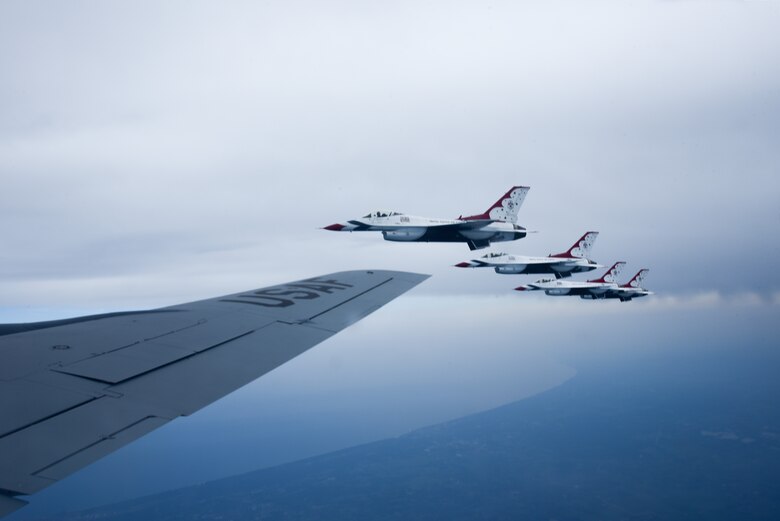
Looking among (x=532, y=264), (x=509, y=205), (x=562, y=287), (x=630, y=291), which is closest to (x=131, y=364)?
(x=509, y=205)

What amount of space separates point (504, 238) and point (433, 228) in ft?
19.9

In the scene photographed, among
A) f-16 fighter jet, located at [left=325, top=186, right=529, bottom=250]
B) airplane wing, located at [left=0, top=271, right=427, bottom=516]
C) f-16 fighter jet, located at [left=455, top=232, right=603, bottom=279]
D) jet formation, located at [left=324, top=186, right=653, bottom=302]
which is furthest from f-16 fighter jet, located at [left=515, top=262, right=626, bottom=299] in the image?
airplane wing, located at [left=0, top=271, right=427, bottom=516]

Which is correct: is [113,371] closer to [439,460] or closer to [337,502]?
[337,502]

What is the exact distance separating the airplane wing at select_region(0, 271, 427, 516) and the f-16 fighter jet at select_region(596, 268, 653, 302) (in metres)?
55.2

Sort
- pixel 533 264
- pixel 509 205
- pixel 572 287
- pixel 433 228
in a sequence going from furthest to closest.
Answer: pixel 572 287 < pixel 533 264 < pixel 509 205 < pixel 433 228

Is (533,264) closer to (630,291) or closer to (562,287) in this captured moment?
(562,287)

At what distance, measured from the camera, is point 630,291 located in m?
60.8

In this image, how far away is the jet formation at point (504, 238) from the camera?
115 ft

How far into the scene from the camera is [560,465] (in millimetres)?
189875

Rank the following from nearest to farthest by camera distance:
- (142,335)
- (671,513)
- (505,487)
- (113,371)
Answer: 1. (113,371)
2. (142,335)
3. (671,513)
4. (505,487)

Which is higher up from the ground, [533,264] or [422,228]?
[422,228]

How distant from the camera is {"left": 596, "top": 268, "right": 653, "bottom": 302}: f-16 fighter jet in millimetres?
58125

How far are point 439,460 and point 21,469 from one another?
21126 cm

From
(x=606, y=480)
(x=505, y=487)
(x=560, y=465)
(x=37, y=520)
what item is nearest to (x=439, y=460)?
(x=505, y=487)
